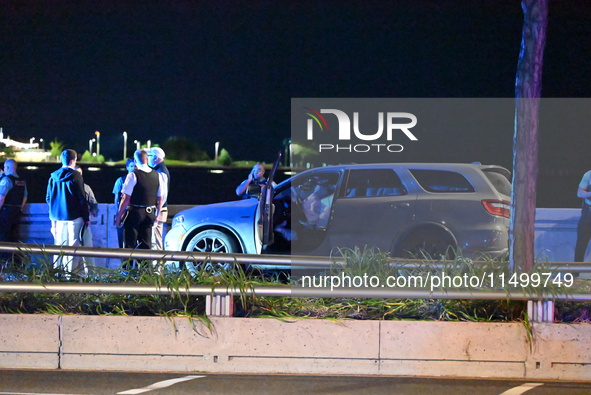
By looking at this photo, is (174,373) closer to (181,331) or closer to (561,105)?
(181,331)

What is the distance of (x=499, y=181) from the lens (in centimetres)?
1017

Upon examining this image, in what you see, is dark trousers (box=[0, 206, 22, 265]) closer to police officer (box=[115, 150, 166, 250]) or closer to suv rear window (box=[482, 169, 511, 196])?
police officer (box=[115, 150, 166, 250])

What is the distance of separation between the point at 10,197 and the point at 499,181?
761 centimetres

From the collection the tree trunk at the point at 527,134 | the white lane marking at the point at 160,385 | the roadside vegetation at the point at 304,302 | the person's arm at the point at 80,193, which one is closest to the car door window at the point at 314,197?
the roadside vegetation at the point at 304,302

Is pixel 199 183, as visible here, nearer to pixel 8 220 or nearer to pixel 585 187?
pixel 8 220

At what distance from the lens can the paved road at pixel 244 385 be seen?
635 cm

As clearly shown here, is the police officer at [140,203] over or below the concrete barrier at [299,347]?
over

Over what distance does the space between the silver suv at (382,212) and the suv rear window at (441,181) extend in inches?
0.5

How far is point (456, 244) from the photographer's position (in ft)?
33.2

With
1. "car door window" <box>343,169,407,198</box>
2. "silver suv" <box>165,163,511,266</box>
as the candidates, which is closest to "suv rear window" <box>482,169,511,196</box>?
"silver suv" <box>165,163,511,266</box>

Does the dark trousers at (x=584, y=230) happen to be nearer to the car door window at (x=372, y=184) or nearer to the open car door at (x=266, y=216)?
the car door window at (x=372, y=184)

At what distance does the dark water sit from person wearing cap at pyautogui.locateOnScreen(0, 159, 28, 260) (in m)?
3.64

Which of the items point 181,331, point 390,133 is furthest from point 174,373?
point 390,133

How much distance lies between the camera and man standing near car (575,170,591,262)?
36.7ft
